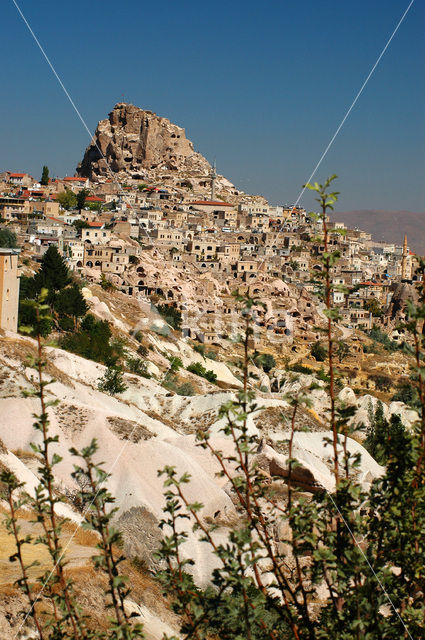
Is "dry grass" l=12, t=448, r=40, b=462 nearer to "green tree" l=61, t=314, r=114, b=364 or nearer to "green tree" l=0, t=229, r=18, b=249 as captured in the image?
"green tree" l=61, t=314, r=114, b=364

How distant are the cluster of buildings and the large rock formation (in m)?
5.27

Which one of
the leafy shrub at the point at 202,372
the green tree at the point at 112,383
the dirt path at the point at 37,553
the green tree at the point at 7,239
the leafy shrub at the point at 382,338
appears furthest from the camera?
the leafy shrub at the point at 382,338

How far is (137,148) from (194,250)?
31.7 metres

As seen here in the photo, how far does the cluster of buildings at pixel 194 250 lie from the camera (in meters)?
35.4

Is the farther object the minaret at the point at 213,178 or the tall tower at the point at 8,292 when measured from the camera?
the minaret at the point at 213,178

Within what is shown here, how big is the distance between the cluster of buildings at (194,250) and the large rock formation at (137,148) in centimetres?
527

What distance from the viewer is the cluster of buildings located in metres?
35.4

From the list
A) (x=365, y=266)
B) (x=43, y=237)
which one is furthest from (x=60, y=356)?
(x=365, y=266)

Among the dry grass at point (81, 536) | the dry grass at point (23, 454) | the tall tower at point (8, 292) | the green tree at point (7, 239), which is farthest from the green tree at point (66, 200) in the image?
the dry grass at point (81, 536)

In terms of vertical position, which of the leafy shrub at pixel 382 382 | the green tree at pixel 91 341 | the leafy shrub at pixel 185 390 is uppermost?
the green tree at pixel 91 341

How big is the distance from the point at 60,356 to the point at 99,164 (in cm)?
6108

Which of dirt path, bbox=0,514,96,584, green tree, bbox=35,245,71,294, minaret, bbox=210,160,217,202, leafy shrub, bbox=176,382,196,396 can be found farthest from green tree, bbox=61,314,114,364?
minaret, bbox=210,160,217,202

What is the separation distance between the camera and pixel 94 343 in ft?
59.5

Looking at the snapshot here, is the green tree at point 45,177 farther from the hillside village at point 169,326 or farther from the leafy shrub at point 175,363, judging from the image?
the leafy shrub at point 175,363
